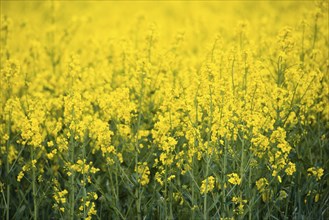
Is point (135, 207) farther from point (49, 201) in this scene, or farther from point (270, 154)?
point (270, 154)

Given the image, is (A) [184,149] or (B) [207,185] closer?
(B) [207,185]

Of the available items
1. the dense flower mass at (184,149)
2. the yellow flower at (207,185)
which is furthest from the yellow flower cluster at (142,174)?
the yellow flower at (207,185)

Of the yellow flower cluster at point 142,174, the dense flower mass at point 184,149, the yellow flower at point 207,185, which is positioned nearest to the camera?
the yellow flower at point 207,185

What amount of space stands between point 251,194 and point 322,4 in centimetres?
257

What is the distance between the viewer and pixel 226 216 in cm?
385

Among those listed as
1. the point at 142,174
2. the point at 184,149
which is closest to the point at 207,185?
the point at 184,149

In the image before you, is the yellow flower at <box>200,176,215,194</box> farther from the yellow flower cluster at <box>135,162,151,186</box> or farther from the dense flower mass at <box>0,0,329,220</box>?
the yellow flower cluster at <box>135,162,151,186</box>

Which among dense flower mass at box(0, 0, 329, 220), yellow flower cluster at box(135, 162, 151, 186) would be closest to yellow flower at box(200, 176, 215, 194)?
dense flower mass at box(0, 0, 329, 220)

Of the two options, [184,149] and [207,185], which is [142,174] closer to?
[184,149]

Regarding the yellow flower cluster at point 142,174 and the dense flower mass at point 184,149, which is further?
the yellow flower cluster at point 142,174

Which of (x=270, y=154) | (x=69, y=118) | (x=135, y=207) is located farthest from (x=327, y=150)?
(x=69, y=118)

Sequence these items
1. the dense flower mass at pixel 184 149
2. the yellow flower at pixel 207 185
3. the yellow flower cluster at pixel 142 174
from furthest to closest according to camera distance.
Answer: the yellow flower cluster at pixel 142 174 → the dense flower mass at pixel 184 149 → the yellow flower at pixel 207 185

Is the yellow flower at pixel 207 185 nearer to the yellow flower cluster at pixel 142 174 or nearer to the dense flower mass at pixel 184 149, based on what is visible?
the dense flower mass at pixel 184 149

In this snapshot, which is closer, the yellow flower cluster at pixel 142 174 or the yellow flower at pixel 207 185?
the yellow flower at pixel 207 185
